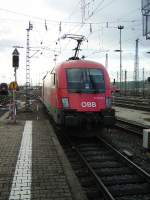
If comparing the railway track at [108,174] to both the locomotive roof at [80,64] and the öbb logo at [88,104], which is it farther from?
the locomotive roof at [80,64]

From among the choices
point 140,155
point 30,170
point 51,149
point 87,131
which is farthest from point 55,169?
point 87,131

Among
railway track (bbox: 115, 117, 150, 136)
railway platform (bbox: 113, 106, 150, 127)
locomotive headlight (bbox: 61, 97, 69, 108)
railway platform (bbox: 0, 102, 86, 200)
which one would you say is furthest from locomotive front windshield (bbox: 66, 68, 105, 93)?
railway platform (bbox: 113, 106, 150, 127)

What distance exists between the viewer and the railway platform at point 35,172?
6.21 m

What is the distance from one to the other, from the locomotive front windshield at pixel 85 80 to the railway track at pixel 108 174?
6.26 feet

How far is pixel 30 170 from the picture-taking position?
7.85 metres

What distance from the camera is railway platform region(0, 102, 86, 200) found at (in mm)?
6211

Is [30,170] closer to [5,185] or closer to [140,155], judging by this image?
[5,185]

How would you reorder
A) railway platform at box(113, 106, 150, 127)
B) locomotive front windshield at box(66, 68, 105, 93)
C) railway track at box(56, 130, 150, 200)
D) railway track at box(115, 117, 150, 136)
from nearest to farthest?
railway track at box(56, 130, 150, 200) → locomotive front windshield at box(66, 68, 105, 93) → railway track at box(115, 117, 150, 136) → railway platform at box(113, 106, 150, 127)

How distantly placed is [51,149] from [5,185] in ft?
11.9

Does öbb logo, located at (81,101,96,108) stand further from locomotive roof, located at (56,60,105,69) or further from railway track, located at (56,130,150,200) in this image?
locomotive roof, located at (56,60,105,69)

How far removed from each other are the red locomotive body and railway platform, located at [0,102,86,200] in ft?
3.41

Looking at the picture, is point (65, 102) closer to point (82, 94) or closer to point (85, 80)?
point (82, 94)

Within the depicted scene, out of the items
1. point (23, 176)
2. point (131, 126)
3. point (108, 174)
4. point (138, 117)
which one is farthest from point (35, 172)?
point (138, 117)

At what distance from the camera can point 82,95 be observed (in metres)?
12.5
